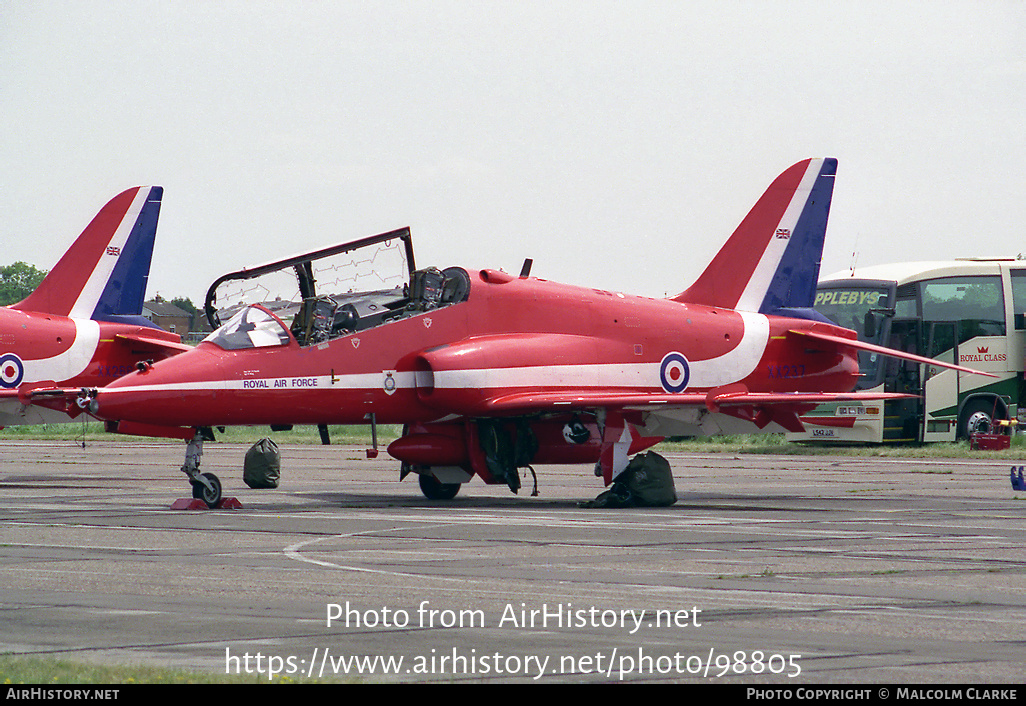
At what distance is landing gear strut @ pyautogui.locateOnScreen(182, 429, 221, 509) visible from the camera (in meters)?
17.7

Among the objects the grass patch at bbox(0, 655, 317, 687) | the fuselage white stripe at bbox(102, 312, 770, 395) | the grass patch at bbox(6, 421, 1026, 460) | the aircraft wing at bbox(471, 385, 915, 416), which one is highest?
the fuselage white stripe at bbox(102, 312, 770, 395)

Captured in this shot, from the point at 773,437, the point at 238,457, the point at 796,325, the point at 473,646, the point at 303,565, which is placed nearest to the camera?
the point at 473,646

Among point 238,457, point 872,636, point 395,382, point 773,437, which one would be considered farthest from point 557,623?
point 773,437

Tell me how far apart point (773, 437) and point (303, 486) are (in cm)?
2182

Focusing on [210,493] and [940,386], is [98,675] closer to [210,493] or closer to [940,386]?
[210,493]

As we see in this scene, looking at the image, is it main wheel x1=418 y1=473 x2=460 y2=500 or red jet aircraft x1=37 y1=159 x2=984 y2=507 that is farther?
main wheel x1=418 y1=473 x2=460 y2=500

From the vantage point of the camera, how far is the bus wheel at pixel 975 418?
3572cm

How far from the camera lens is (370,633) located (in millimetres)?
8219

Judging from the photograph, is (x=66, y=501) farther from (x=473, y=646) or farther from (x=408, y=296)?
(x=473, y=646)

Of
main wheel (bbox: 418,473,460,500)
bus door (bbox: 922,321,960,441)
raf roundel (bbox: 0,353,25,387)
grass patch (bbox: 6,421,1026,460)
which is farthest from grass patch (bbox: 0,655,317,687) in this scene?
bus door (bbox: 922,321,960,441)

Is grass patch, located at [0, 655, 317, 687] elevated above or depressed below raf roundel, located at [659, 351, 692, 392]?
below

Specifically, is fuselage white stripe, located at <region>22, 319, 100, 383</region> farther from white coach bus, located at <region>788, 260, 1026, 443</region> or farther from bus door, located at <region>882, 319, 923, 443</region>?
bus door, located at <region>882, 319, 923, 443</region>

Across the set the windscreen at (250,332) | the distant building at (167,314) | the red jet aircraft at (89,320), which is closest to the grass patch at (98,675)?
the windscreen at (250,332)

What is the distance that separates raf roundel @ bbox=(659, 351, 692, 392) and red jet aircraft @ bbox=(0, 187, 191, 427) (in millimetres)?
11146
